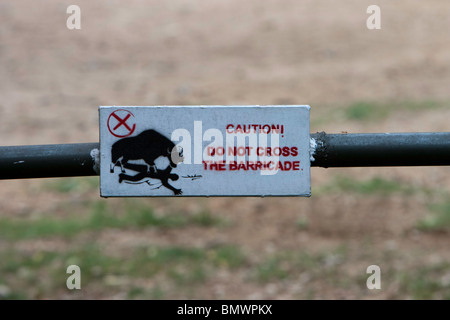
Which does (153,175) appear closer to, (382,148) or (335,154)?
(335,154)

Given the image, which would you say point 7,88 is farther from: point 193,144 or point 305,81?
point 193,144

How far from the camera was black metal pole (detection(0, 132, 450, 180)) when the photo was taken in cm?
155

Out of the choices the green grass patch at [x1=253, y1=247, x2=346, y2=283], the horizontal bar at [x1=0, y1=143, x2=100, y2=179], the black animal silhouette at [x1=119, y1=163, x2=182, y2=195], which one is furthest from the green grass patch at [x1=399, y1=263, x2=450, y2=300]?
the horizontal bar at [x1=0, y1=143, x2=100, y2=179]

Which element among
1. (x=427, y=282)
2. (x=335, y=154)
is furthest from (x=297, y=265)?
(x=335, y=154)

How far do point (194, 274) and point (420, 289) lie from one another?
51.1 inches

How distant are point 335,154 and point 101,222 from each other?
3553 millimetres

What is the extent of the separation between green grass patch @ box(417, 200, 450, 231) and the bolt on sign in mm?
3237

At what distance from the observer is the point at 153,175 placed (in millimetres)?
1576

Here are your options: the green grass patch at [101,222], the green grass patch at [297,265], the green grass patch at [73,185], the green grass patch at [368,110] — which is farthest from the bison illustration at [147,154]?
the green grass patch at [368,110]

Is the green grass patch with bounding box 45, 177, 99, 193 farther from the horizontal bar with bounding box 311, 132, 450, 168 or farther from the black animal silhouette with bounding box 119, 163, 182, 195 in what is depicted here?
the horizontal bar with bounding box 311, 132, 450, 168

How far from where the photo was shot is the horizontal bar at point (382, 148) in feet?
5.08

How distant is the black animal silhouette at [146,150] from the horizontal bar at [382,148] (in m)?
0.33
